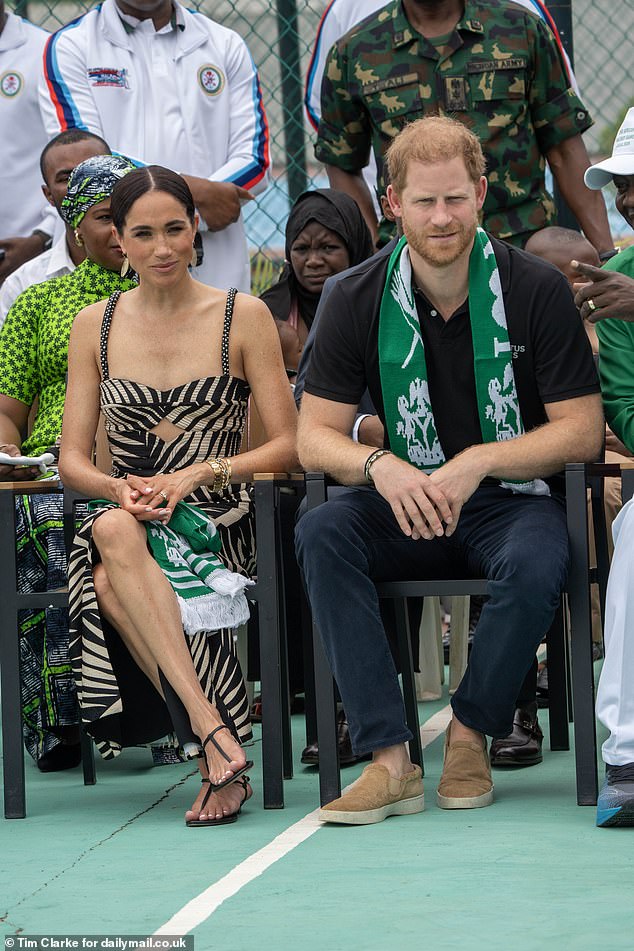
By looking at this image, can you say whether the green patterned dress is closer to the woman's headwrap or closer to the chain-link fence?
the woman's headwrap

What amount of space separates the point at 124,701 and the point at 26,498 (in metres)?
0.86

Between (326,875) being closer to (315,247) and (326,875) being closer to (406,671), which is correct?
(406,671)

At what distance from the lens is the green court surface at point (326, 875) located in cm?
273

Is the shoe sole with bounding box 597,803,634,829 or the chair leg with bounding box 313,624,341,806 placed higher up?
the chair leg with bounding box 313,624,341,806

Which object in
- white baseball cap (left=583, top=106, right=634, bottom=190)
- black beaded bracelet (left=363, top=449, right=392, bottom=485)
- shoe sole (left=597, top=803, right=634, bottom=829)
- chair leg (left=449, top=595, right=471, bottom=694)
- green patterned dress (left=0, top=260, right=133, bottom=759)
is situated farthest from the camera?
chair leg (left=449, top=595, right=471, bottom=694)

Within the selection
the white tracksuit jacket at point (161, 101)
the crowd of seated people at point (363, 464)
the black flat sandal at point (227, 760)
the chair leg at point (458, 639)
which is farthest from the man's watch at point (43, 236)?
the black flat sandal at point (227, 760)

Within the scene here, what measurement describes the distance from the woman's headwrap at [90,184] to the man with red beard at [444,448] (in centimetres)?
106

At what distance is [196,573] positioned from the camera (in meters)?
3.94

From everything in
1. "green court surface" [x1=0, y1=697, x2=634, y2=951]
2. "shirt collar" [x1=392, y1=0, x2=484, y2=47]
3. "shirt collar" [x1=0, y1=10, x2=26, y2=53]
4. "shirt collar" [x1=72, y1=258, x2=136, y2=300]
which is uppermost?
"shirt collar" [x1=0, y1=10, x2=26, y2=53]

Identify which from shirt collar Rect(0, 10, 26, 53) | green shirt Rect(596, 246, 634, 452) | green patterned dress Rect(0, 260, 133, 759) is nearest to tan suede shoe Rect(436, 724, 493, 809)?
green shirt Rect(596, 246, 634, 452)

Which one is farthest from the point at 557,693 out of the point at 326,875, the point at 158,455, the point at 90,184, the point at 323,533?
the point at 90,184

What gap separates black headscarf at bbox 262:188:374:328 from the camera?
17.0 ft

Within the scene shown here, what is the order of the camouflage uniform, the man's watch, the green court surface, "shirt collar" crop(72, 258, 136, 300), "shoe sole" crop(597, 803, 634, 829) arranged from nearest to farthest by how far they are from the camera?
the green court surface, "shoe sole" crop(597, 803, 634, 829), "shirt collar" crop(72, 258, 136, 300), the camouflage uniform, the man's watch

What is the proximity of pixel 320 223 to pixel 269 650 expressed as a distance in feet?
6.05
